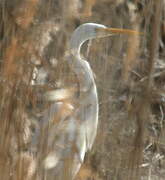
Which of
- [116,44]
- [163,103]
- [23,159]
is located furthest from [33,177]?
[163,103]

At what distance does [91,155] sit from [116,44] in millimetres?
213

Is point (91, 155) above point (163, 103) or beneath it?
above

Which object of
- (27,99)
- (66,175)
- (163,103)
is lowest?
(163,103)

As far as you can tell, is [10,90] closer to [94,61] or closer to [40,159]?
[40,159]

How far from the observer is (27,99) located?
896mm

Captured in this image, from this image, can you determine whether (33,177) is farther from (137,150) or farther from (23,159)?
(137,150)

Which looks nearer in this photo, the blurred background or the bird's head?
the blurred background

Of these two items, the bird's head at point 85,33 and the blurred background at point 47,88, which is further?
the bird's head at point 85,33

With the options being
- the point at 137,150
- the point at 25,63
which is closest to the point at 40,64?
the point at 25,63

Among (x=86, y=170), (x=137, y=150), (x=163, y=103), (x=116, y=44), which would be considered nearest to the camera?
(x=137, y=150)

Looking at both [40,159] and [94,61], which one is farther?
[94,61]

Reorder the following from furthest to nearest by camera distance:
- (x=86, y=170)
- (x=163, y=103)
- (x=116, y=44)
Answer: (x=163, y=103)
(x=116, y=44)
(x=86, y=170)

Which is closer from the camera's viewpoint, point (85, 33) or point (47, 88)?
point (47, 88)

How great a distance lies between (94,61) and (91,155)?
0.25 metres
